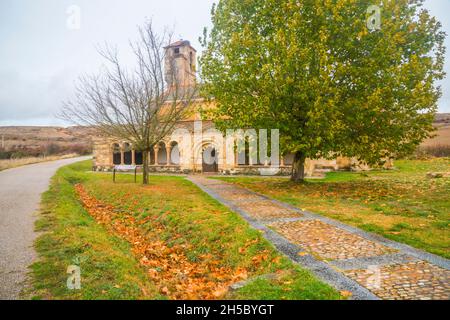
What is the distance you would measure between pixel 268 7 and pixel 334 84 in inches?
184

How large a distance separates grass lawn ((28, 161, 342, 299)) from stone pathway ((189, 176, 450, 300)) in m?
0.38

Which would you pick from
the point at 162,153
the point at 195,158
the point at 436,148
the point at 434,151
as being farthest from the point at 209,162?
the point at 436,148

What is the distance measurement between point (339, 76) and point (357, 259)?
29.5ft

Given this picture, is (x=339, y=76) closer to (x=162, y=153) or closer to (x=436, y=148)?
(x=162, y=153)

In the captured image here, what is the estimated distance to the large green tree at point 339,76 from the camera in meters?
11.6

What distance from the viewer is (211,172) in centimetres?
2800

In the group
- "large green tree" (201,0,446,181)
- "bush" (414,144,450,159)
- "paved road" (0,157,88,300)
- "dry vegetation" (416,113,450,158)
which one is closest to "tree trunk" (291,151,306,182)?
"large green tree" (201,0,446,181)

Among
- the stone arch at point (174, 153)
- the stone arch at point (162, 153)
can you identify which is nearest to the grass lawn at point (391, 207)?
the stone arch at point (174, 153)

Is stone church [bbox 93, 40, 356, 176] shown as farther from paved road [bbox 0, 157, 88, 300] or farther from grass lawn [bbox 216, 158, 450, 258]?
paved road [bbox 0, 157, 88, 300]

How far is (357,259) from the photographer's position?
551cm

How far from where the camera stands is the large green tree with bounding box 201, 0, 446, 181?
1162cm

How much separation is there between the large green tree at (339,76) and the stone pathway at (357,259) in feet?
15.1
